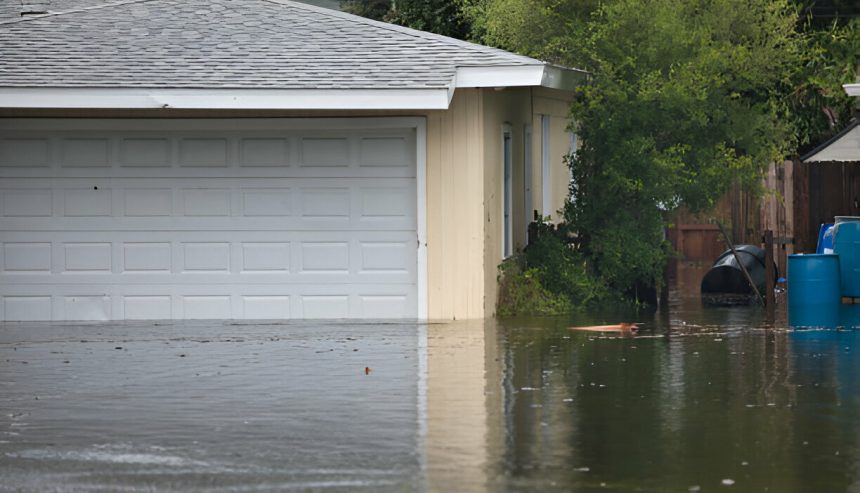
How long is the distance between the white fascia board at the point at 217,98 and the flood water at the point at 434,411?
9.79 feet

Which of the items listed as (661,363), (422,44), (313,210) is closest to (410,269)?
(313,210)

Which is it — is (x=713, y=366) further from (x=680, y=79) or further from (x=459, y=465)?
(x=680, y=79)

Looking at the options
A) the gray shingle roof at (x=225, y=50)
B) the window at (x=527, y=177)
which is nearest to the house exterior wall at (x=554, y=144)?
the window at (x=527, y=177)

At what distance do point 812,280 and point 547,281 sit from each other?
3643mm

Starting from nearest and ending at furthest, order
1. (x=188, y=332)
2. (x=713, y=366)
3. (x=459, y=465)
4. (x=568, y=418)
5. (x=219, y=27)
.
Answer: (x=459, y=465)
(x=568, y=418)
(x=713, y=366)
(x=188, y=332)
(x=219, y=27)

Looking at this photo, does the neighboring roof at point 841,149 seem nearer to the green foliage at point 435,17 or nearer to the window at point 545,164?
the window at point 545,164

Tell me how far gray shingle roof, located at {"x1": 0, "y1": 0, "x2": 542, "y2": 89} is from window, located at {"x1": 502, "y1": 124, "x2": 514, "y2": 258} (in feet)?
5.38

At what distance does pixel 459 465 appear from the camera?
9.63 meters

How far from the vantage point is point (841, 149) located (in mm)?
23875

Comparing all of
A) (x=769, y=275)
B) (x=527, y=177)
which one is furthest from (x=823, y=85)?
(x=769, y=275)

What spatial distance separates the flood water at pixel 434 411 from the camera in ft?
30.8

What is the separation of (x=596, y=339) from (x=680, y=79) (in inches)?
229

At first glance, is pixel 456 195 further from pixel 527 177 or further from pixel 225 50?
pixel 225 50

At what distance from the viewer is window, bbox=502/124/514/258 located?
21.9 metres
